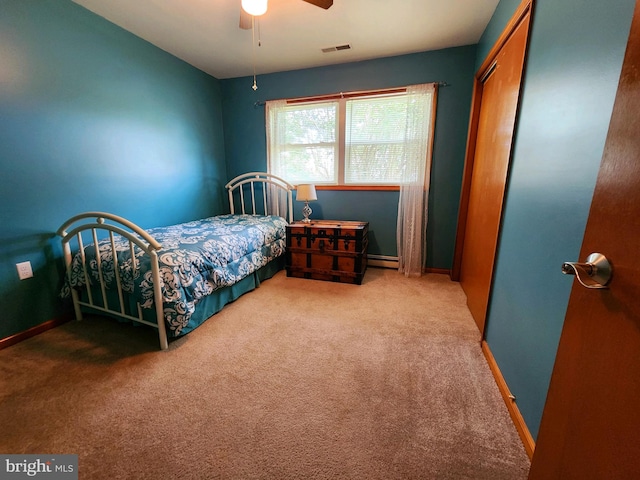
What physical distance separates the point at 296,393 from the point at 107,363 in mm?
1240

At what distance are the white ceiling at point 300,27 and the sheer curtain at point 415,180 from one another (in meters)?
0.53

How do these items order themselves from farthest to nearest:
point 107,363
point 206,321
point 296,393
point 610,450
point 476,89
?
point 476,89 → point 206,321 → point 107,363 → point 296,393 → point 610,450

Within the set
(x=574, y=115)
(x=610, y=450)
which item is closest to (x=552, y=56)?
(x=574, y=115)

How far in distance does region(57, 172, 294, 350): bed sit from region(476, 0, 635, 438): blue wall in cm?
196

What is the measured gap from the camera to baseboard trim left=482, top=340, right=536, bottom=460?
3.60ft

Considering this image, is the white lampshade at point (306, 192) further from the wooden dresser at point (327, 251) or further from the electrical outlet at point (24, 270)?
the electrical outlet at point (24, 270)

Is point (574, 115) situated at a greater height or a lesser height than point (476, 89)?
lesser

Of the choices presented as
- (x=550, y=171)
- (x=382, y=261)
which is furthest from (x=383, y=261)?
(x=550, y=171)

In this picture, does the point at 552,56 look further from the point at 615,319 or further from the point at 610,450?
the point at 610,450

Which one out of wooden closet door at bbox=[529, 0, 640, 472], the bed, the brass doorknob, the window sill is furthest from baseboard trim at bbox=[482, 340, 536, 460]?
the window sill

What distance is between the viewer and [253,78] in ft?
11.5

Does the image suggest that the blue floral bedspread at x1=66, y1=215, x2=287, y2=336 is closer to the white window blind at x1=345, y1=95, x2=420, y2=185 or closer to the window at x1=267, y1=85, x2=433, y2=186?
the window at x1=267, y1=85, x2=433, y2=186

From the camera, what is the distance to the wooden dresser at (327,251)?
2869 millimetres

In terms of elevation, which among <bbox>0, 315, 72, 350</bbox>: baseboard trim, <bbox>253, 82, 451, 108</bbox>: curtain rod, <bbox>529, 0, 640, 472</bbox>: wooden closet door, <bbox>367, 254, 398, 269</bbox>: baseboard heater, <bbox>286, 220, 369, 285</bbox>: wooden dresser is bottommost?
<bbox>0, 315, 72, 350</bbox>: baseboard trim
